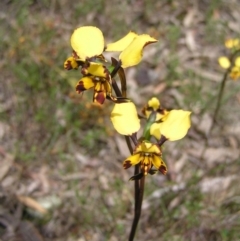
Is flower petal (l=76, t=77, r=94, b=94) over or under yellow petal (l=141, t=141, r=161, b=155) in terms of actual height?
over

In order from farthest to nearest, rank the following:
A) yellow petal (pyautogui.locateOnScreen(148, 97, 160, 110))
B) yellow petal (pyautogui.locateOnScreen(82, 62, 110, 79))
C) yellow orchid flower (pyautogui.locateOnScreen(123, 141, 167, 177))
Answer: yellow petal (pyautogui.locateOnScreen(148, 97, 160, 110)) → yellow orchid flower (pyautogui.locateOnScreen(123, 141, 167, 177)) → yellow petal (pyautogui.locateOnScreen(82, 62, 110, 79))

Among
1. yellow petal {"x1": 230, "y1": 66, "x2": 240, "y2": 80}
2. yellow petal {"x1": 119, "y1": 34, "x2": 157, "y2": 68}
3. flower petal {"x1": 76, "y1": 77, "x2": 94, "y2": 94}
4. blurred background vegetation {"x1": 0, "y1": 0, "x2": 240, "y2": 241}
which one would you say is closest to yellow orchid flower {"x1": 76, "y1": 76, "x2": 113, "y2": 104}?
flower petal {"x1": 76, "y1": 77, "x2": 94, "y2": 94}

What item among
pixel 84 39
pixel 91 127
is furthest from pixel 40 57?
pixel 84 39

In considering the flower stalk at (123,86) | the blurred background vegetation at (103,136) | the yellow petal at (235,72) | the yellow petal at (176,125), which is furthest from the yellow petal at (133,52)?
the blurred background vegetation at (103,136)

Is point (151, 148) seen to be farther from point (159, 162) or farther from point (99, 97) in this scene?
point (99, 97)

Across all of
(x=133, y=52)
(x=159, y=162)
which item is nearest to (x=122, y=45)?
(x=133, y=52)

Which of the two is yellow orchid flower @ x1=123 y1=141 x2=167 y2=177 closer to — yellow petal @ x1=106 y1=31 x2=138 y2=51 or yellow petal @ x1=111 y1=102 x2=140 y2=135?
yellow petal @ x1=111 y1=102 x2=140 y2=135

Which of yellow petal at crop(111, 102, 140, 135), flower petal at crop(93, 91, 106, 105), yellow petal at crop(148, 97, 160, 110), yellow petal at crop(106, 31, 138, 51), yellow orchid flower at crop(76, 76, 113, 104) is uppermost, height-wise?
yellow petal at crop(106, 31, 138, 51)
